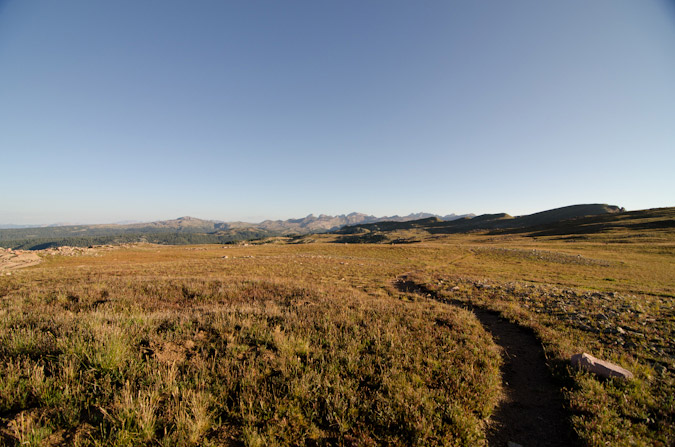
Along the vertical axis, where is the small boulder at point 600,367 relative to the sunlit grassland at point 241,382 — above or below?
below

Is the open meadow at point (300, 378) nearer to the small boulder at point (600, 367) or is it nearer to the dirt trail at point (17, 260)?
the small boulder at point (600, 367)

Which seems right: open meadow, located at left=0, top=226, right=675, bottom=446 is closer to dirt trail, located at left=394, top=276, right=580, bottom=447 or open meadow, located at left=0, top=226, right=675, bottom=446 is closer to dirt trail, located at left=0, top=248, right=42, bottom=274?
dirt trail, located at left=394, top=276, right=580, bottom=447

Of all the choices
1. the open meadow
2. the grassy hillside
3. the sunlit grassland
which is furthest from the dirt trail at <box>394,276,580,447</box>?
the grassy hillside

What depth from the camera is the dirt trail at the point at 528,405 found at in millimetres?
4422

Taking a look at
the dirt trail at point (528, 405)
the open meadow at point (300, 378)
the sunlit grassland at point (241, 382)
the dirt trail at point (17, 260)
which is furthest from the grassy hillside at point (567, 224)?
the dirt trail at point (17, 260)

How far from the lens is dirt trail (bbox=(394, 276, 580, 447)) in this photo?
4.42 m

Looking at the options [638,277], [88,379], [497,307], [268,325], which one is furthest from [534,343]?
[638,277]

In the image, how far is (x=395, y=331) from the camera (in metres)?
7.57

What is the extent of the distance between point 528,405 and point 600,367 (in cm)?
242

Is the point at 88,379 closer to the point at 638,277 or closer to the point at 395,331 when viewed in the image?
the point at 395,331

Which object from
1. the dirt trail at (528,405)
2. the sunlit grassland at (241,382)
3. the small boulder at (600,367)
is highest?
the sunlit grassland at (241,382)

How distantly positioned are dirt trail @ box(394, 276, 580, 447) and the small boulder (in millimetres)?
812

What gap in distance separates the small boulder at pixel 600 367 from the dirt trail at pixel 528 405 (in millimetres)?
812

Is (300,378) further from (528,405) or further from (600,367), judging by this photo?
(600,367)
